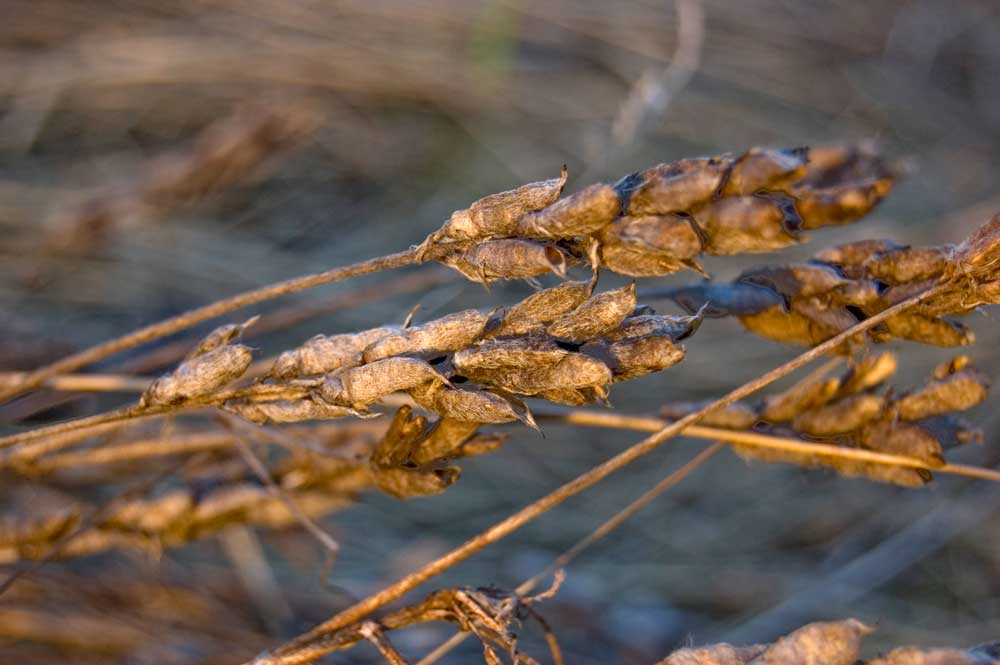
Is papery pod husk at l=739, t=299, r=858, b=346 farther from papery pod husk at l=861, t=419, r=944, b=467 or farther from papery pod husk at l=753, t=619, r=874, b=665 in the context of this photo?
papery pod husk at l=753, t=619, r=874, b=665

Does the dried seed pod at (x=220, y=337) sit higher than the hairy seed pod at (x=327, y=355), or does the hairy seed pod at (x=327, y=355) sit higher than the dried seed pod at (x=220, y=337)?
the hairy seed pod at (x=327, y=355)

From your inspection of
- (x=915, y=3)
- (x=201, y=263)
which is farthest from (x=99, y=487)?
(x=915, y=3)

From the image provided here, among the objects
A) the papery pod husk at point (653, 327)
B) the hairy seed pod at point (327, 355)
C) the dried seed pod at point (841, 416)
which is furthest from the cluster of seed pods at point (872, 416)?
the hairy seed pod at point (327, 355)

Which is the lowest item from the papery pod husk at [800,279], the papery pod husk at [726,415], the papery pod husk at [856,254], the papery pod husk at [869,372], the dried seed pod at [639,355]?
the papery pod husk at [726,415]

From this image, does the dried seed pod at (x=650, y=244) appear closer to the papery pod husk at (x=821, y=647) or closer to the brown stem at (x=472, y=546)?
the brown stem at (x=472, y=546)

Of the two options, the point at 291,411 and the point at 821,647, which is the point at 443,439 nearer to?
the point at 291,411

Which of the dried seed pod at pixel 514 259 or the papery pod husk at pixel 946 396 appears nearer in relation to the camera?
the dried seed pod at pixel 514 259
